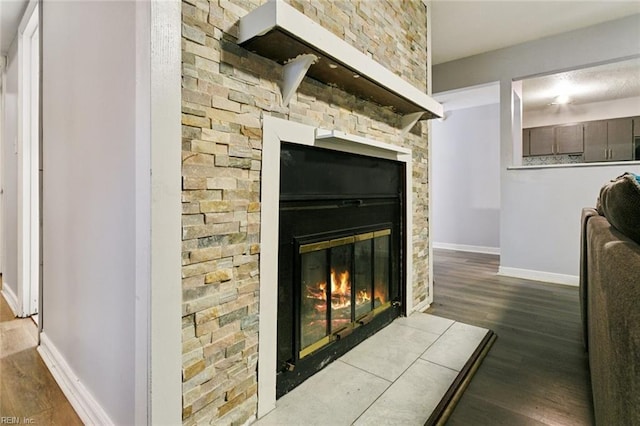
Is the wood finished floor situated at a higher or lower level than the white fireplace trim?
lower

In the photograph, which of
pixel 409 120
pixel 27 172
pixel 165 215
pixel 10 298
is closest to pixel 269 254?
pixel 165 215

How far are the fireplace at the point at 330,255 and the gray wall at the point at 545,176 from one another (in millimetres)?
2230

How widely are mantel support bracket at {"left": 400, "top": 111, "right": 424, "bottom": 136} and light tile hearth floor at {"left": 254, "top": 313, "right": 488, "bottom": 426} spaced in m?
1.47

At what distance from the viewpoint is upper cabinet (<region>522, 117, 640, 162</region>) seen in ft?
17.0

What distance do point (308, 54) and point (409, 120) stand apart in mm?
1258

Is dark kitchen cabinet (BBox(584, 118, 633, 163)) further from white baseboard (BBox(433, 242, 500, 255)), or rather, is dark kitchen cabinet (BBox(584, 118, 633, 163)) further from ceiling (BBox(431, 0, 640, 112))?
white baseboard (BBox(433, 242, 500, 255))

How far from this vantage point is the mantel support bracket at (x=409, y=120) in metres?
2.34

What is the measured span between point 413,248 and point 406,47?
159cm

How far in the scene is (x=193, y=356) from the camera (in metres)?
1.13

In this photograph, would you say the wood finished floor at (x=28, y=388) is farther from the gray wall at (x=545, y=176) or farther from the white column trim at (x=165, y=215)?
the gray wall at (x=545, y=176)

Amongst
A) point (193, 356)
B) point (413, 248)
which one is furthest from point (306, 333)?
point (413, 248)

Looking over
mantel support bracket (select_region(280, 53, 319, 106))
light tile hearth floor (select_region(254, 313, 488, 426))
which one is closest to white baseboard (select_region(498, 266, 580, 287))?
light tile hearth floor (select_region(254, 313, 488, 426))

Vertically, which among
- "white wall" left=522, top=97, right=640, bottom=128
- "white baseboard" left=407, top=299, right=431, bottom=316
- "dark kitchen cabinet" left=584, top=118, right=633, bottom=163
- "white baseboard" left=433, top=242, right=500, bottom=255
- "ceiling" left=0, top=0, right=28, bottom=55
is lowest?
"white baseboard" left=407, top=299, right=431, bottom=316

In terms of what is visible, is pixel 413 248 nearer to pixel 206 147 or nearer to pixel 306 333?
pixel 306 333
